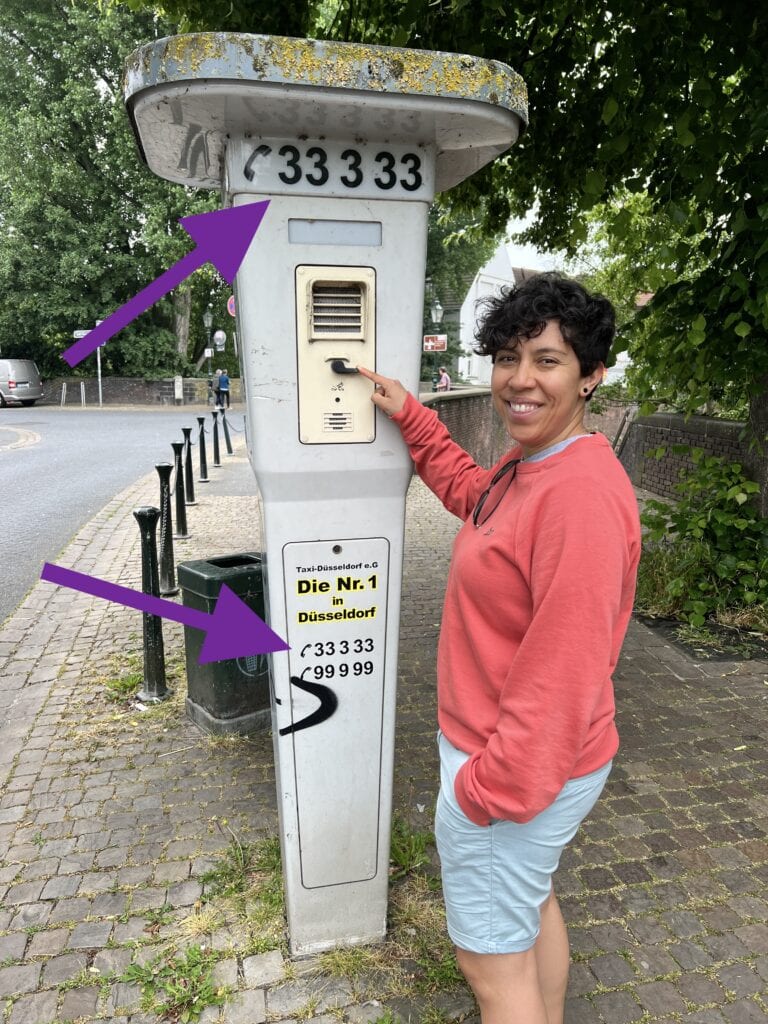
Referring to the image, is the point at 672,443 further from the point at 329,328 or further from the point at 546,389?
the point at 546,389

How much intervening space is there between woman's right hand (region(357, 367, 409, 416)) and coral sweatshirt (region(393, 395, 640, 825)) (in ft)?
1.51

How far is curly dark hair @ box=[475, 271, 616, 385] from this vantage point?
5.29 feet

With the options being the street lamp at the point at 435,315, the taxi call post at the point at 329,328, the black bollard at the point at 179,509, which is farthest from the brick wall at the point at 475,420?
the street lamp at the point at 435,315

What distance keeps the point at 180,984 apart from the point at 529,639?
1.79 metres

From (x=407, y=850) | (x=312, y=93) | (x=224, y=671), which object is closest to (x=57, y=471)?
(x=224, y=671)

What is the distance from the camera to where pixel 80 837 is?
3.10 m

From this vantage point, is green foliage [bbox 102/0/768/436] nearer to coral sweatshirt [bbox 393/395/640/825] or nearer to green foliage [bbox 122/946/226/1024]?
coral sweatshirt [bbox 393/395/640/825]

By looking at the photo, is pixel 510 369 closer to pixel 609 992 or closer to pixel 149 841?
pixel 609 992

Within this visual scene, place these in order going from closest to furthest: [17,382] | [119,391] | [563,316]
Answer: [563,316] < [17,382] < [119,391]

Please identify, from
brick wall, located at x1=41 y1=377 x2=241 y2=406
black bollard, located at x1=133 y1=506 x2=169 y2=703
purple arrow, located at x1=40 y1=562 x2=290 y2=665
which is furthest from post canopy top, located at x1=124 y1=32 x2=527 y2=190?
brick wall, located at x1=41 y1=377 x2=241 y2=406

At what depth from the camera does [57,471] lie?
41.2 ft

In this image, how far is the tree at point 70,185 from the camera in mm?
24438

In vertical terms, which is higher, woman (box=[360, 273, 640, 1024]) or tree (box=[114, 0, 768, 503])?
tree (box=[114, 0, 768, 503])

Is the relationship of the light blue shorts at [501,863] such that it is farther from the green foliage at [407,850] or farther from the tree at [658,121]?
the tree at [658,121]
